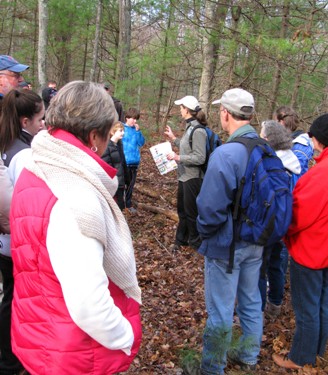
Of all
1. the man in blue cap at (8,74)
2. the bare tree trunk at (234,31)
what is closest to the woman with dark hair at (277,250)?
the man in blue cap at (8,74)

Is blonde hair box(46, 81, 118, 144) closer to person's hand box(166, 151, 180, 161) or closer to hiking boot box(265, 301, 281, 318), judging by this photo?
hiking boot box(265, 301, 281, 318)

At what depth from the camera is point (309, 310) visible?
284cm

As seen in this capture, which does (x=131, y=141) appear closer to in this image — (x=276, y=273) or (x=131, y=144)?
(x=131, y=144)

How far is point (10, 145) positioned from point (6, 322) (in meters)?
1.35

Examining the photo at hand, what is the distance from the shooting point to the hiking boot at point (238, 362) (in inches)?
118

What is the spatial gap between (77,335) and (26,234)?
0.50 meters

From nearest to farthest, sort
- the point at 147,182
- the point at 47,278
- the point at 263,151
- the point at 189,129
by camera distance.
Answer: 1. the point at 47,278
2. the point at 263,151
3. the point at 189,129
4. the point at 147,182

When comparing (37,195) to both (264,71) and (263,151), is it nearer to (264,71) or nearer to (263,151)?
(263,151)

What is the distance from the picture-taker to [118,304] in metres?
1.69

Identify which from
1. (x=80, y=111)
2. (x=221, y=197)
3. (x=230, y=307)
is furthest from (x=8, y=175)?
(x=230, y=307)

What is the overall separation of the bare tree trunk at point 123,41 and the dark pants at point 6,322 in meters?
9.33

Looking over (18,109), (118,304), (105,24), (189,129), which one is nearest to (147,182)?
(189,129)

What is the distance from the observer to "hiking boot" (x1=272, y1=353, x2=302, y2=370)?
9.95 feet

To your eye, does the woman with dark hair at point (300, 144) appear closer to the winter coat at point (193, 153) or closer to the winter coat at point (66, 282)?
the winter coat at point (193, 153)
